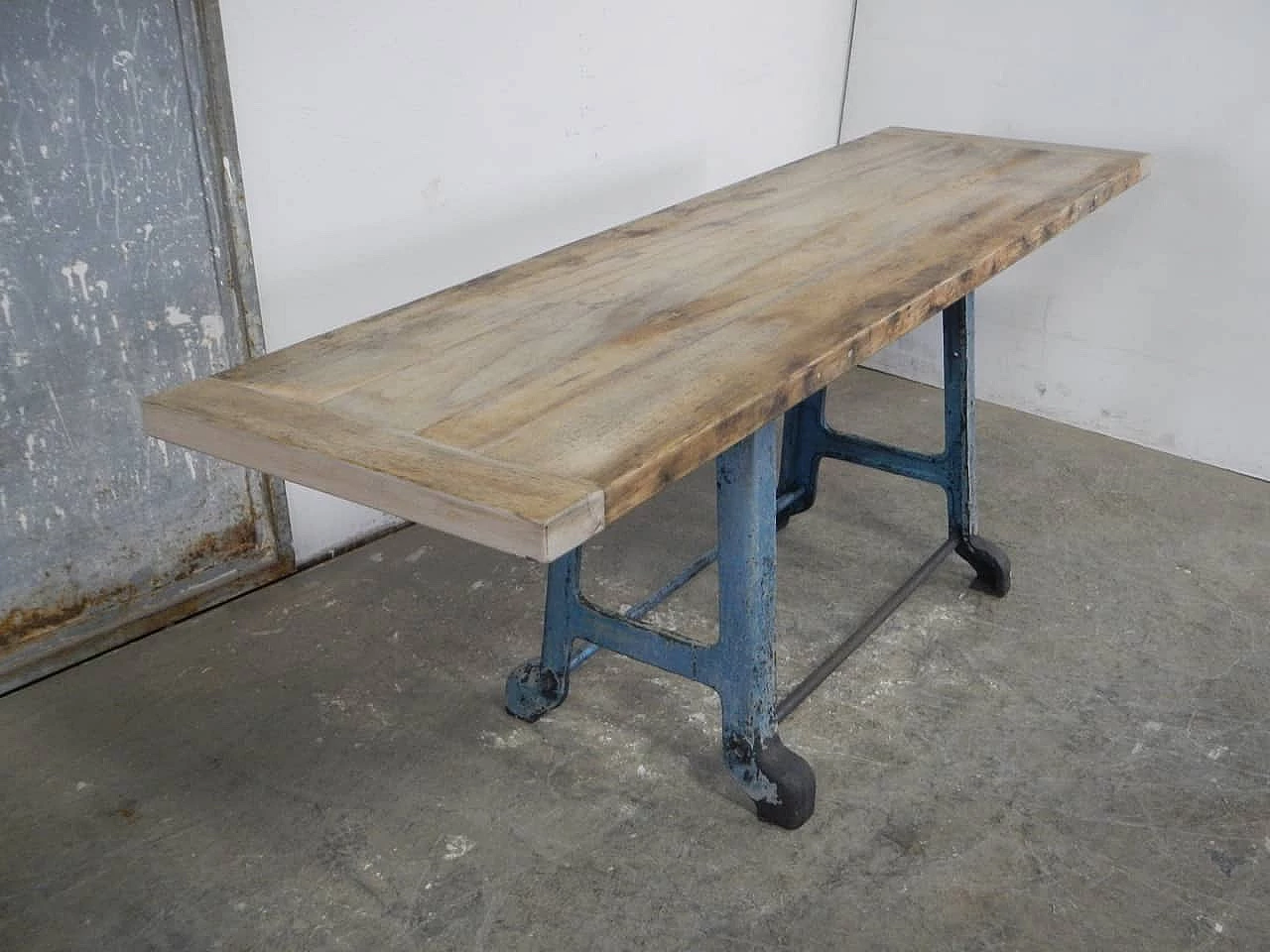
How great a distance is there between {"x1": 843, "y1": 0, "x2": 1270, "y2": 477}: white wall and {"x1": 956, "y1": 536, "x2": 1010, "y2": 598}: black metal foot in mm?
964

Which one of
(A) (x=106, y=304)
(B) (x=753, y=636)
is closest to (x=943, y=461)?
(B) (x=753, y=636)

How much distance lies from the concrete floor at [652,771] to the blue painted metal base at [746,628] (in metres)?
0.08

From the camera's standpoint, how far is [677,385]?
1.42 metres

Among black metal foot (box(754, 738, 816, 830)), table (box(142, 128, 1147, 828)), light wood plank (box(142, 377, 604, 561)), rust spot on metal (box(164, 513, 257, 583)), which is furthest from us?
rust spot on metal (box(164, 513, 257, 583))

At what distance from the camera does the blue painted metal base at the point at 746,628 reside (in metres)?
1.72

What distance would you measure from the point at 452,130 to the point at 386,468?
1501mm

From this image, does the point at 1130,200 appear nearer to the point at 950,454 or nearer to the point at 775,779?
the point at 950,454

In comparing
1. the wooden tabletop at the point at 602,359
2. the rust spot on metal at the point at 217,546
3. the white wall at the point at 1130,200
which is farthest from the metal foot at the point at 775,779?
the white wall at the point at 1130,200

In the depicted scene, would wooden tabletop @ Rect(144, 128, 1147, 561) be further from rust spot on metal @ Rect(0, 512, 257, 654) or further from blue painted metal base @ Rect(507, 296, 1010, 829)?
rust spot on metal @ Rect(0, 512, 257, 654)

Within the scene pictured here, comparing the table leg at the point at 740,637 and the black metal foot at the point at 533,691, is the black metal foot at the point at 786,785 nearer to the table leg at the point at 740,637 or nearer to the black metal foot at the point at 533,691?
the table leg at the point at 740,637

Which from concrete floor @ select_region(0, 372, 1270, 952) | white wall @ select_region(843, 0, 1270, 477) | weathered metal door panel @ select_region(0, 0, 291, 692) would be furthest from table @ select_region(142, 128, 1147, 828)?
weathered metal door panel @ select_region(0, 0, 291, 692)

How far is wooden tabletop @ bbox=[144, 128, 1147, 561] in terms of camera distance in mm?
1228

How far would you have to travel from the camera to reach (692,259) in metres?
1.87

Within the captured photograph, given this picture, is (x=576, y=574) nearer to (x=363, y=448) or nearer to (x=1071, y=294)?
(x=363, y=448)
